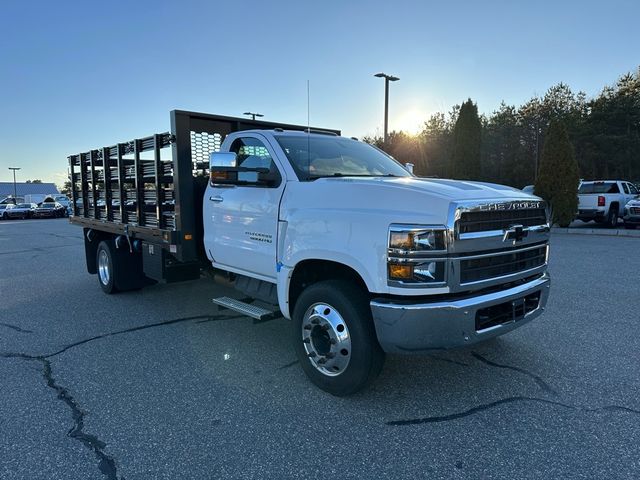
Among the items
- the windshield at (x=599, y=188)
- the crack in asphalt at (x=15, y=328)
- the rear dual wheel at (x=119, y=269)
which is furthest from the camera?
the windshield at (x=599, y=188)

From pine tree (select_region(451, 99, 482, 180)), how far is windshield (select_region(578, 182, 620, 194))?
19.6ft

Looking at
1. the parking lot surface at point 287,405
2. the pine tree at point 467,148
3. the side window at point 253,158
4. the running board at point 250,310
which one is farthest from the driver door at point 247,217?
the pine tree at point 467,148

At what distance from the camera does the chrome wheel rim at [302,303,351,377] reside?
348cm

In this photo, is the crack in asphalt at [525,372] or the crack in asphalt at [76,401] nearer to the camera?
the crack in asphalt at [76,401]

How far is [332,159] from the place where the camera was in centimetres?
457

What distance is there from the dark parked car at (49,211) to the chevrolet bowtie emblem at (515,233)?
4371 cm

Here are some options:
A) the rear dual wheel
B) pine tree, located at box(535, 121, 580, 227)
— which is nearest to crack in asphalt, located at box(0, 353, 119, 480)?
the rear dual wheel

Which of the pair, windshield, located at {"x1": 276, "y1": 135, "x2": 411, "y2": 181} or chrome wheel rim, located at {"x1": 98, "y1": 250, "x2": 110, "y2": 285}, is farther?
chrome wheel rim, located at {"x1": 98, "y1": 250, "x2": 110, "y2": 285}

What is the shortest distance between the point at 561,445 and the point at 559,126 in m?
17.2

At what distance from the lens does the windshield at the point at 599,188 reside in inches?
738

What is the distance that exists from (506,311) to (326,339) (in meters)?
→ 1.40

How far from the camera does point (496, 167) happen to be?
37.8m

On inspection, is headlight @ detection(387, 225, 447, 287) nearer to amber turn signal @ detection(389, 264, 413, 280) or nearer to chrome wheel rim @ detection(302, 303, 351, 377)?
amber turn signal @ detection(389, 264, 413, 280)

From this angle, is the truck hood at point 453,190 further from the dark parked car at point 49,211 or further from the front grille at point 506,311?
the dark parked car at point 49,211
